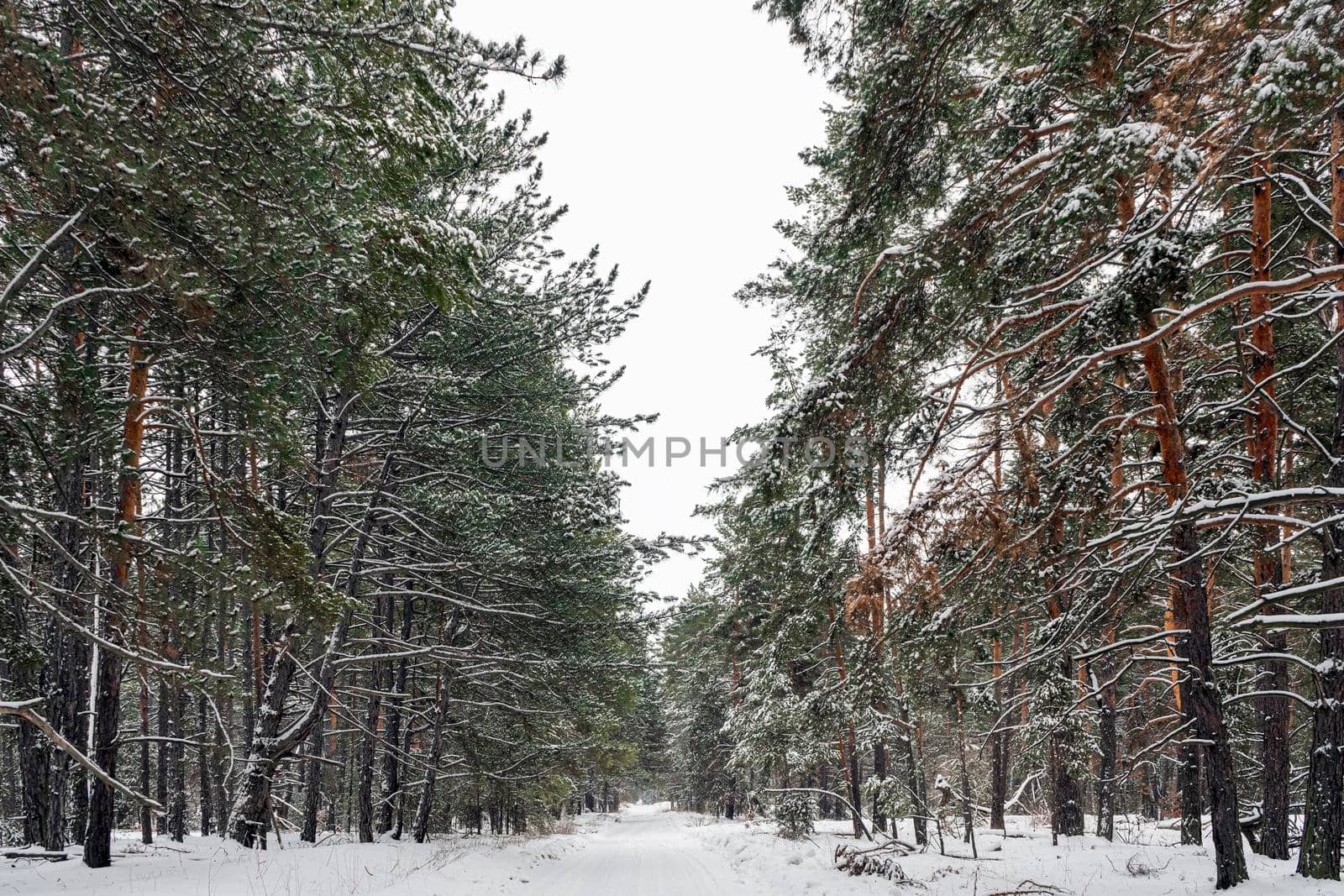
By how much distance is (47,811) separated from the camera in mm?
8664

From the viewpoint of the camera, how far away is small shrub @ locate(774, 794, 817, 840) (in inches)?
567

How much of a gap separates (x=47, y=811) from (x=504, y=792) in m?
11.0

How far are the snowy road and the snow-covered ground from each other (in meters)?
0.04

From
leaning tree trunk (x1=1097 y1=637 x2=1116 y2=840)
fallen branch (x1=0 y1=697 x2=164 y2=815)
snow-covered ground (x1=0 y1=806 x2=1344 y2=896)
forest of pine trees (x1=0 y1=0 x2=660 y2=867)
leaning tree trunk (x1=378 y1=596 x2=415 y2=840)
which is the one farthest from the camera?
leaning tree trunk (x1=378 y1=596 x2=415 y2=840)

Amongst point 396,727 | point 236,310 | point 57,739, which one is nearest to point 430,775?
point 396,727

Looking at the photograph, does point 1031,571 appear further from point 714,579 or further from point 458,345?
point 714,579

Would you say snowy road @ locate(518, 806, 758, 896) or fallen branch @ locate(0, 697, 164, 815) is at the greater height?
fallen branch @ locate(0, 697, 164, 815)

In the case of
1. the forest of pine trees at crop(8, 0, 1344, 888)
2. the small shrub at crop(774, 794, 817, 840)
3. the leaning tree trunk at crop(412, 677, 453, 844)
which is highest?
the forest of pine trees at crop(8, 0, 1344, 888)

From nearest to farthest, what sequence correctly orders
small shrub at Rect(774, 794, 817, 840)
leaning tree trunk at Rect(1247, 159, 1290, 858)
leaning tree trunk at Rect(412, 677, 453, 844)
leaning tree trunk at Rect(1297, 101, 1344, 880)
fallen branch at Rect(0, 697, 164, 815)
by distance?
fallen branch at Rect(0, 697, 164, 815) → leaning tree trunk at Rect(1297, 101, 1344, 880) → leaning tree trunk at Rect(1247, 159, 1290, 858) → leaning tree trunk at Rect(412, 677, 453, 844) → small shrub at Rect(774, 794, 817, 840)

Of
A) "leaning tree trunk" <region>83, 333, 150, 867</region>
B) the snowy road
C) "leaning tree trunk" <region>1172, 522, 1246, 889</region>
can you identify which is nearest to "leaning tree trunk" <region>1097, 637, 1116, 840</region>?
"leaning tree trunk" <region>1172, 522, 1246, 889</region>

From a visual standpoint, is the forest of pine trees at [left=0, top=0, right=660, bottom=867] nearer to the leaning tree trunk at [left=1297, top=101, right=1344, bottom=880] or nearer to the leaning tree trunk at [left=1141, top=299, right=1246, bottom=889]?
the leaning tree trunk at [left=1141, top=299, right=1246, bottom=889]

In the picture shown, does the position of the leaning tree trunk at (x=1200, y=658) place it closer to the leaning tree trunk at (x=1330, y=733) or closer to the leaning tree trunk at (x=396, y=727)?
the leaning tree trunk at (x=1330, y=733)

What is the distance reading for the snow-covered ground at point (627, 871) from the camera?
6.12 metres

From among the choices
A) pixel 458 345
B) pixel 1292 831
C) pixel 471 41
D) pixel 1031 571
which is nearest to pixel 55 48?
pixel 471 41
